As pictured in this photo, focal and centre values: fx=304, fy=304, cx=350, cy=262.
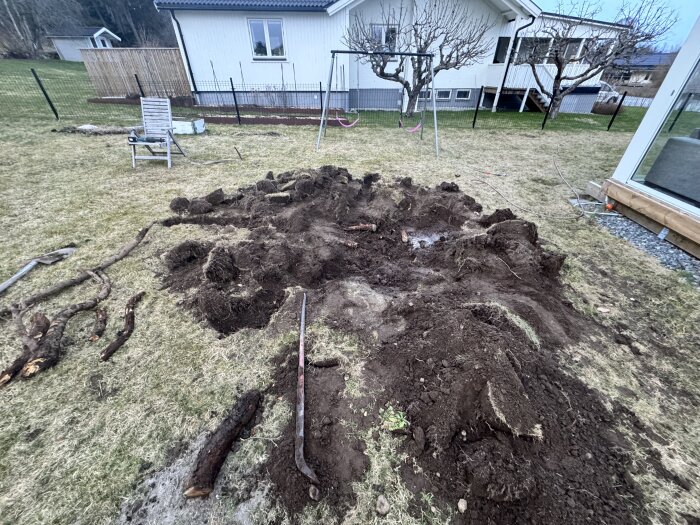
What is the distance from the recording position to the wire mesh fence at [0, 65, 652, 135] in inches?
395

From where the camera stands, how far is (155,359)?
2217 mm

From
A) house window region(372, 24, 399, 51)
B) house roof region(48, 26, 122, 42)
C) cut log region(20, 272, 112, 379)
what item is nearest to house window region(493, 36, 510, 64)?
house window region(372, 24, 399, 51)

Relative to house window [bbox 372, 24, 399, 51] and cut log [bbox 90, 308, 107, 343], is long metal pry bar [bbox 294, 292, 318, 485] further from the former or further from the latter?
house window [bbox 372, 24, 399, 51]

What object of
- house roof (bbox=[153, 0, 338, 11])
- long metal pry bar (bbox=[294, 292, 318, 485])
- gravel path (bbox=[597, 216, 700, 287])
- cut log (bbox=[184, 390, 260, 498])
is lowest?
gravel path (bbox=[597, 216, 700, 287])

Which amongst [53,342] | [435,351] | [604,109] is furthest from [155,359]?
[604,109]

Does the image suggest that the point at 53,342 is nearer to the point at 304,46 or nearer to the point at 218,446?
the point at 218,446

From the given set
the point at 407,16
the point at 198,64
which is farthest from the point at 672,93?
the point at 198,64

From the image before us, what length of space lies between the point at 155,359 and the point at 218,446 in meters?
0.94

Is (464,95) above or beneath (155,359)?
above

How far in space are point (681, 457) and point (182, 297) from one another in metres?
3.63

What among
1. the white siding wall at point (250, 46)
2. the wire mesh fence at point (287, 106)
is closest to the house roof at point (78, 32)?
the wire mesh fence at point (287, 106)

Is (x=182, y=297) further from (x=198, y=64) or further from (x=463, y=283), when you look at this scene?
(x=198, y=64)

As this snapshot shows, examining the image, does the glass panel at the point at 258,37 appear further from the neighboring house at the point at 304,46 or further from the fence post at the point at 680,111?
the fence post at the point at 680,111

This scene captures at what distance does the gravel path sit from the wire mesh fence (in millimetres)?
6347
